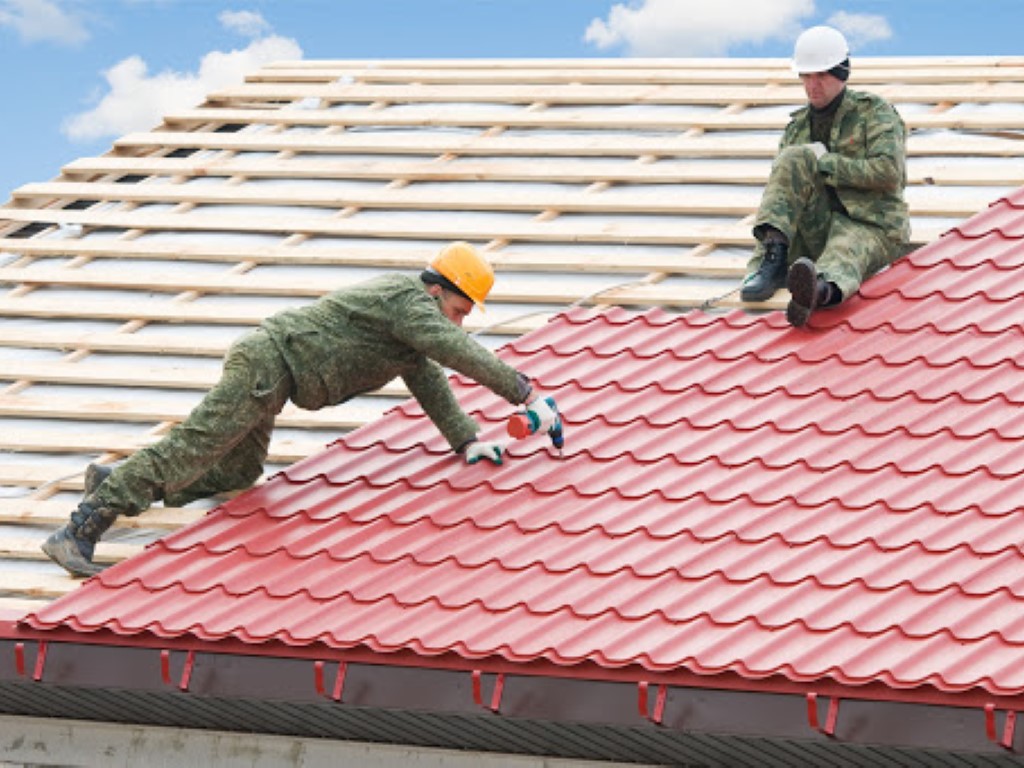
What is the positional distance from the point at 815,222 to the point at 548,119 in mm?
3302

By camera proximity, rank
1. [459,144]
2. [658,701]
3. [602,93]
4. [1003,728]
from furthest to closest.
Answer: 1. [602,93]
2. [459,144]
3. [658,701]
4. [1003,728]

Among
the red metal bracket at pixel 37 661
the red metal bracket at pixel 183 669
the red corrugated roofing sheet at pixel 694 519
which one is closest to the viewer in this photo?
the red corrugated roofing sheet at pixel 694 519

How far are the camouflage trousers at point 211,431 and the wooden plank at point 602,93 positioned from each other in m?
4.65

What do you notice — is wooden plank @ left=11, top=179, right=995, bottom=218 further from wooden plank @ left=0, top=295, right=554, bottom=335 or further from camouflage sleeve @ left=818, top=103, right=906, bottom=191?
wooden plank @ left=0, top=295, right=554, bottom=335

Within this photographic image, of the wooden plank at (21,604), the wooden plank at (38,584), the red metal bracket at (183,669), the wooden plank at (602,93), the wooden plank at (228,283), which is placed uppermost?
the wooden plank at (602,93)

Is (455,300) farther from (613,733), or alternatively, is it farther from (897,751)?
(897,751)

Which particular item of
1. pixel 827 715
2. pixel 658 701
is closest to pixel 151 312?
pixel 658 701

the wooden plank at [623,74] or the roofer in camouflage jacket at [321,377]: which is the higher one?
the wooden plank at [623,74]

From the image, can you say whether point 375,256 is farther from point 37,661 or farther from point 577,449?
point 37,661

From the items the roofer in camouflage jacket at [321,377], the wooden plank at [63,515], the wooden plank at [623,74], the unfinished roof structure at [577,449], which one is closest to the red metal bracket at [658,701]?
the unfinished roof structure at [577,449]

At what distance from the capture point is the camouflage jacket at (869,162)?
10.2 m

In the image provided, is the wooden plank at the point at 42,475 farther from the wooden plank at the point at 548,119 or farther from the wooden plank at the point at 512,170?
the wooden plank at the point at 548,119

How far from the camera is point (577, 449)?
9352 mm

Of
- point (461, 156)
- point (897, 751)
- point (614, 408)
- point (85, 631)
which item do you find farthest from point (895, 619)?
point (461, 156)
